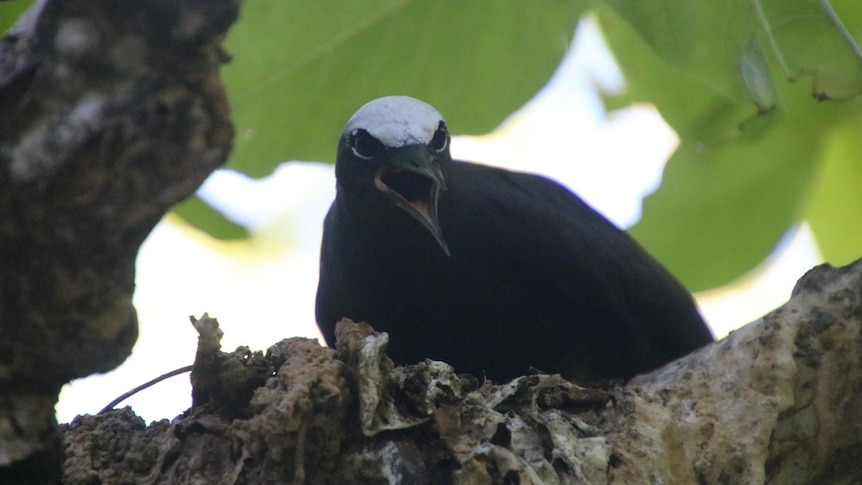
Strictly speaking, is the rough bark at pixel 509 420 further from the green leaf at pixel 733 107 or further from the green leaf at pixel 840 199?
the green leaf at pixel 840 199

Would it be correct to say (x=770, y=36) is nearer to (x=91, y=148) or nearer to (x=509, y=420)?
(x=509, y=420)

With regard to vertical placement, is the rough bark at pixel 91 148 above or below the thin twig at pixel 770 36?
below

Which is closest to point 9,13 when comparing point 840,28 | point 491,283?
point 491,283

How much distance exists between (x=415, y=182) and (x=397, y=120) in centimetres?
28

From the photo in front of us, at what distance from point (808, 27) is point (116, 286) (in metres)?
1.99

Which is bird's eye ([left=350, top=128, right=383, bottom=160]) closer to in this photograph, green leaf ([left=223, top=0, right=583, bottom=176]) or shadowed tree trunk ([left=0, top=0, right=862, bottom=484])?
green leaf ([left=223, top=0, right=583, bottom=176])

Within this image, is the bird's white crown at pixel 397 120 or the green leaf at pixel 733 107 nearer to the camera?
the green leaf at pixel 733 107

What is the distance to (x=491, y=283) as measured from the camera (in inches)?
151

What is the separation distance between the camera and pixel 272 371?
2.39 meters

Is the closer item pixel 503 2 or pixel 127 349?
pixel 127 349

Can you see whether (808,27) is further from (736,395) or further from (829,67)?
(736,395)

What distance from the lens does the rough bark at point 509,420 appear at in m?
2.20

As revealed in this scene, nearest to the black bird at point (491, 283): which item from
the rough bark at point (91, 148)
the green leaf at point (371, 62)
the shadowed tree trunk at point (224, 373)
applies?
the green leaf at point (371, 62)

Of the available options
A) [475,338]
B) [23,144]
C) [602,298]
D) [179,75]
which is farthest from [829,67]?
[23,144]
